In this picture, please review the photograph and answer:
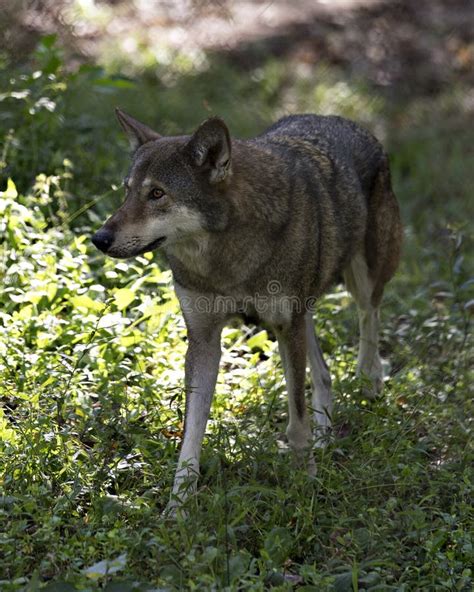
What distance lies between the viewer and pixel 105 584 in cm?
368

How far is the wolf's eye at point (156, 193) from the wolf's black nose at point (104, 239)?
0.28 metres

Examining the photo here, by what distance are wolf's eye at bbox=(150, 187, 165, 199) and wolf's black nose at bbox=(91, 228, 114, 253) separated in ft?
0.92

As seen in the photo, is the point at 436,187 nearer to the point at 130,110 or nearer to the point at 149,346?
the point at 130,110

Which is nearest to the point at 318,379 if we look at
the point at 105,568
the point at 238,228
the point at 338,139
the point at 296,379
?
the point at 296,379

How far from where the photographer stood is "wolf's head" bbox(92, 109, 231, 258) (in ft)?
15.2

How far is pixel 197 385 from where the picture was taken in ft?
16.4

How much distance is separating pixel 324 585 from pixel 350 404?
1917 millimetres

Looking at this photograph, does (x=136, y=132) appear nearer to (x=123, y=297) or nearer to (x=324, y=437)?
(x=123, y=297)

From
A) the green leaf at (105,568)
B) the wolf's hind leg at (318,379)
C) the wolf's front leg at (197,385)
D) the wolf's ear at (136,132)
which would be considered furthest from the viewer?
the wolf's hind leg at (318,379)

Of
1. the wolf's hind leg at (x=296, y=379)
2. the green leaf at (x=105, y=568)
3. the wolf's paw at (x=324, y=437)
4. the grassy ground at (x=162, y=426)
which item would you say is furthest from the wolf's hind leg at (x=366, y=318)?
the green leaf at (x=105, y=568)

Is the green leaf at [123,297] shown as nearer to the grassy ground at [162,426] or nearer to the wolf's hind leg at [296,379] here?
the grassy ground at [162,426]

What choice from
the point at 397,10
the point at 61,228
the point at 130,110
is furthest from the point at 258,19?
the point at 61,228

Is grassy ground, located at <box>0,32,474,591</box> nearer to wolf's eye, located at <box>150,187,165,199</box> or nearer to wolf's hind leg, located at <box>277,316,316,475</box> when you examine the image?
wolf's hind leg, located at <box>277,316,316,475</box>

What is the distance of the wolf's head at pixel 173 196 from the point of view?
463cm
